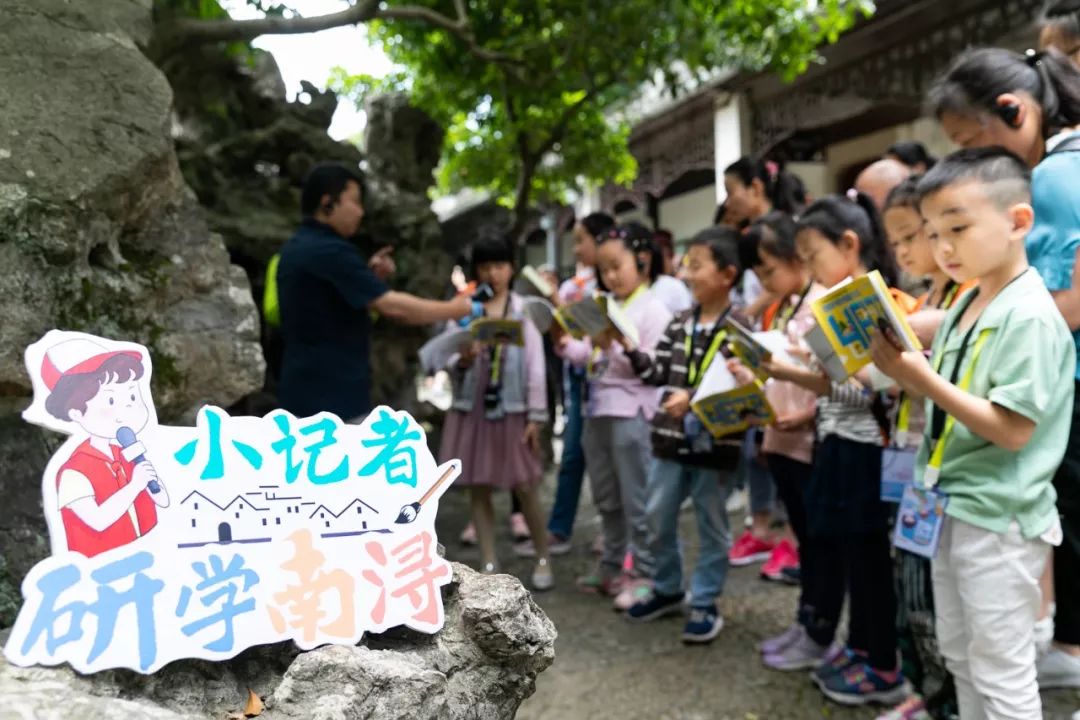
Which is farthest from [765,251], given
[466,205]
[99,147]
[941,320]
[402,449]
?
[466,205]

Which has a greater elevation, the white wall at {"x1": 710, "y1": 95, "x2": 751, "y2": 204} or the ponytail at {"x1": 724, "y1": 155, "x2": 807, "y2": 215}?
the white wall at {"x1": 710, "y1": 95, "x2": 751, "y2": 204}

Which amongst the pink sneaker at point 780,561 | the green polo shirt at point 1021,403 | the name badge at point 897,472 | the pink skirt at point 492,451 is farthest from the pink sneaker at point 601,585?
the green polo shirt at point 1021,403

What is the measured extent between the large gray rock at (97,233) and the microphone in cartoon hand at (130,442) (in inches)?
23.6

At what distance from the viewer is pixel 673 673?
9.41 feet

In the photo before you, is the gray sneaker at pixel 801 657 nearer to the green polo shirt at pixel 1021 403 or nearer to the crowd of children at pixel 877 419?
the crowd of children at pixel 877 419

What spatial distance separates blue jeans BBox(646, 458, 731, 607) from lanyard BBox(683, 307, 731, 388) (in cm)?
35

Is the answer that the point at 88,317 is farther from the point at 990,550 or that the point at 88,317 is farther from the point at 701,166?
the point at 701,166

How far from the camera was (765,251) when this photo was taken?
9.92 ft

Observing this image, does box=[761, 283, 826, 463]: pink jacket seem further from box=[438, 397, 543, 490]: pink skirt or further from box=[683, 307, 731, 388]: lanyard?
box=[438, 397, 543, 490]: pink skirt

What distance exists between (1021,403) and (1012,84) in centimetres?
88

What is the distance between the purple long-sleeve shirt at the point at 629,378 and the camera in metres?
3.44

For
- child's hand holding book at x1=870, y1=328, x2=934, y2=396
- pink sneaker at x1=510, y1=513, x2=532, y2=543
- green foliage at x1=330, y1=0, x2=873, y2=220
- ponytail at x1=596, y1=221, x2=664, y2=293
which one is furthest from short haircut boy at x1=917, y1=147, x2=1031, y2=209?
pink sneaker at x1=510, y1=513, x2=532, y2=543

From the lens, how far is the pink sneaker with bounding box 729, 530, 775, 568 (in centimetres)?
407

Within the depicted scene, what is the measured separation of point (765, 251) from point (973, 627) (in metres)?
1.61
